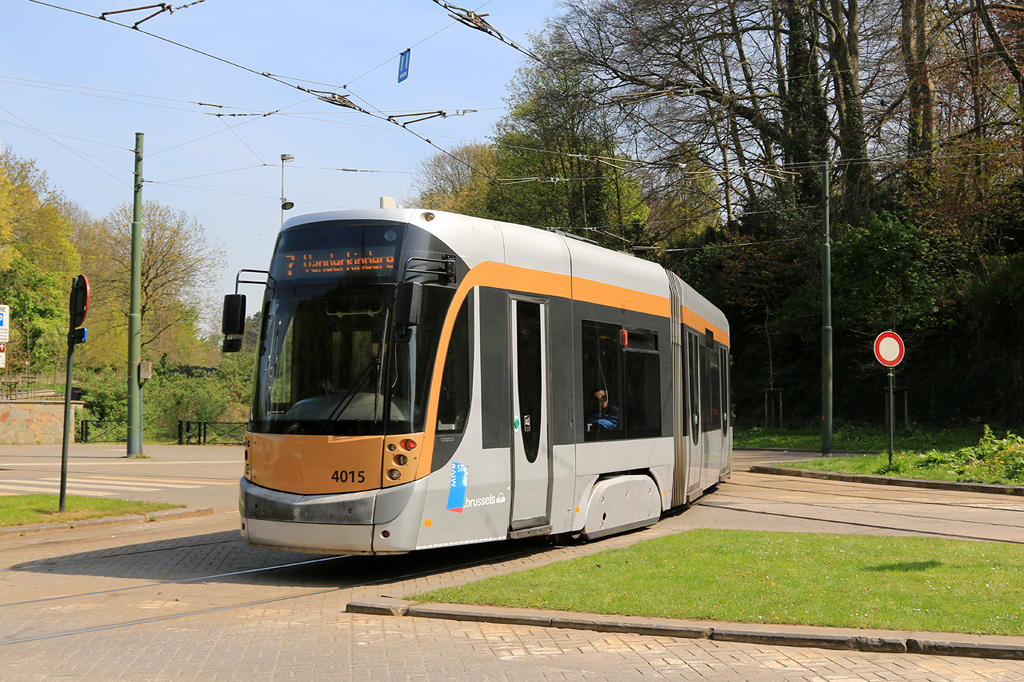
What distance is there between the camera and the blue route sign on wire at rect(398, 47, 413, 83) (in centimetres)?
1823

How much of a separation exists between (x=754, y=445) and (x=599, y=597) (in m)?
23.9

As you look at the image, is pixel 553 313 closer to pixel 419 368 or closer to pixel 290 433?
pixel 419 368

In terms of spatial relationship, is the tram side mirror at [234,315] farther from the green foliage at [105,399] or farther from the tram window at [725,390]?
the green foliage at [105,399]

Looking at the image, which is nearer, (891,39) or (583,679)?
(583,679)

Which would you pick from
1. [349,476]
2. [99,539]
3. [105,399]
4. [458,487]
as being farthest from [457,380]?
[105,399]

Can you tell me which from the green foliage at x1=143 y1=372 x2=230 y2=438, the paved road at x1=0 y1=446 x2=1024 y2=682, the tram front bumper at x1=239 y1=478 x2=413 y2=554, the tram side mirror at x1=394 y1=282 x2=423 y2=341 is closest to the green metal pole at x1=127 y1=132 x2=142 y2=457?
the green foliage at x1=143 y1=372 x2=230 y2=438

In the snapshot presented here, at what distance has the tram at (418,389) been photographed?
27.4 ft

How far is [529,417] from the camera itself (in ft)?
31.3

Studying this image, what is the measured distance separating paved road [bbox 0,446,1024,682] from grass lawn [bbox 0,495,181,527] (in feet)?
2.29

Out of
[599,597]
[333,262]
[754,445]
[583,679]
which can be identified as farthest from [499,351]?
[754,445]

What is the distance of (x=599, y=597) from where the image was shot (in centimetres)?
727

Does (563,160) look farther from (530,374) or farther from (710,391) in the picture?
(530,374)

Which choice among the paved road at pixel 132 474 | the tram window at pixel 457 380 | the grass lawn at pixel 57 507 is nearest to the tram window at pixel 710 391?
the tram window at pixel 457 380

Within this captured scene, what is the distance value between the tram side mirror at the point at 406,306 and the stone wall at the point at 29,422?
88.7 ft
